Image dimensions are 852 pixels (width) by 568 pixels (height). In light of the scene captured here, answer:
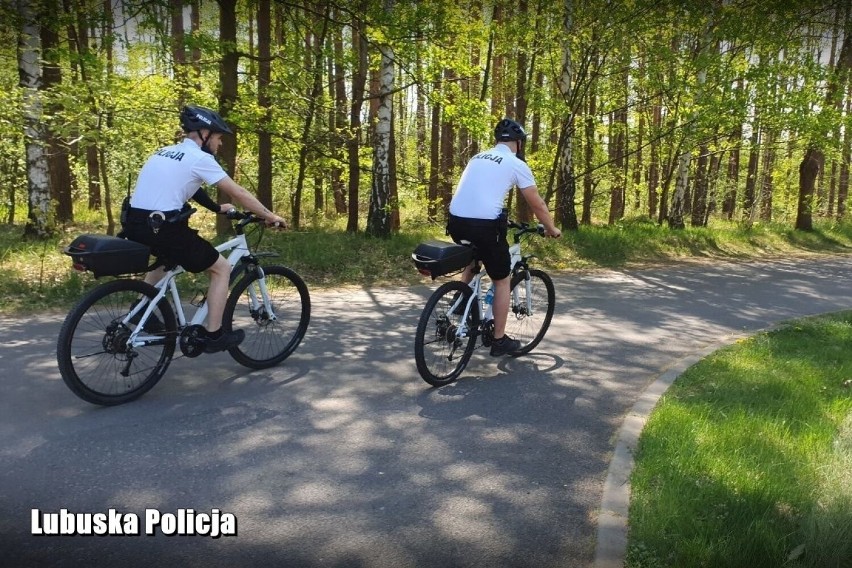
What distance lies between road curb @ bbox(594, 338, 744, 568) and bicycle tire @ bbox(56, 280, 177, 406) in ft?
11.0

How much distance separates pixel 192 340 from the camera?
16.5ft

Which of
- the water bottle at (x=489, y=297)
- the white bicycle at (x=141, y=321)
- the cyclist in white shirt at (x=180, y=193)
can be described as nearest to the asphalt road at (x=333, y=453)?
the white bicycle at (x=141, y=321)

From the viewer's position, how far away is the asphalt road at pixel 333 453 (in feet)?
10.0

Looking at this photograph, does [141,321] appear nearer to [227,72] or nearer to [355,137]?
[227,72]

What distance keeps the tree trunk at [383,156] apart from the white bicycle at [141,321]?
7022 millimetres

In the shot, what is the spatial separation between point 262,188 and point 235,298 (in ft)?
31.4

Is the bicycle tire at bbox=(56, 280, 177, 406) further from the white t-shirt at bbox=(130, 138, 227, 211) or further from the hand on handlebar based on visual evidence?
the hand on handlebar

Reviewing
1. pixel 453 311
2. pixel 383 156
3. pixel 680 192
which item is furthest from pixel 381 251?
pixel 680 192

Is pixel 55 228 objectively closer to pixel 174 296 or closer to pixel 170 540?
pixel 174 296

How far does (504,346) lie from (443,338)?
783 mm

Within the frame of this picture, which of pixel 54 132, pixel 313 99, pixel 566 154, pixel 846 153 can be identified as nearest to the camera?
pixel 54 132

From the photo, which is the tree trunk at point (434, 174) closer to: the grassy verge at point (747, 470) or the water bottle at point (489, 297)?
the water bottle at point (489, 297)

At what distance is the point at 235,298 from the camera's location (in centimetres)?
529

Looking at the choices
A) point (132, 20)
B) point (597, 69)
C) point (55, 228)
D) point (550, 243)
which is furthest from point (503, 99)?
point (55, 228)
